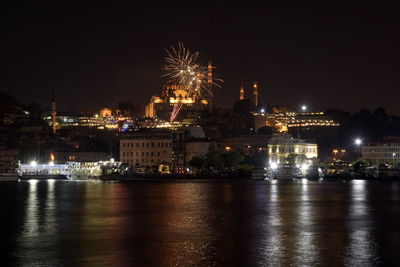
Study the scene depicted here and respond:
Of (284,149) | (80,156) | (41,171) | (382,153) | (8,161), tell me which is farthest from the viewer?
(382,153)

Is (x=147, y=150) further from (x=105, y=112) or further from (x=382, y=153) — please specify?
(x=105, y=112)

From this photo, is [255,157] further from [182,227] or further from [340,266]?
[340,266]

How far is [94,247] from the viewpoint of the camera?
21.2 m

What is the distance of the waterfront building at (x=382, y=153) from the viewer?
107 metres

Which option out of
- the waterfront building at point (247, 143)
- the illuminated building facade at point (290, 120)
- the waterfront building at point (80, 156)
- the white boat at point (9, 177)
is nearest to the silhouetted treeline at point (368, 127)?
the illuminated building facade at point (290, 120)

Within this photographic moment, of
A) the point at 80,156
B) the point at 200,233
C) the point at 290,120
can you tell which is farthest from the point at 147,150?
the point at 200,233

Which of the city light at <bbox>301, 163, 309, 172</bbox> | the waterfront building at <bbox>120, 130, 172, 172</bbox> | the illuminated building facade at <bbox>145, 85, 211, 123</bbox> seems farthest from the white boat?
the illuminated building facade at <bbox>145, 85, 211, 123</bbox>

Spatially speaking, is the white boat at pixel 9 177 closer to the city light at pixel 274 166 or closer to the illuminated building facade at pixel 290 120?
the city light at pixel 274 166

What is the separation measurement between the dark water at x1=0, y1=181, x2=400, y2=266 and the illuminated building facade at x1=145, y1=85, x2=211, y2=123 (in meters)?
98.4

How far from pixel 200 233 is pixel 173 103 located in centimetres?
11676

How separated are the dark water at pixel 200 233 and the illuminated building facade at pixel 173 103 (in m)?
98.4

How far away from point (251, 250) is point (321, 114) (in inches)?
4921

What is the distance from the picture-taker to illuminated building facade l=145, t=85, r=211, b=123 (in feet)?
450

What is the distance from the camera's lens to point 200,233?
2430 cm
